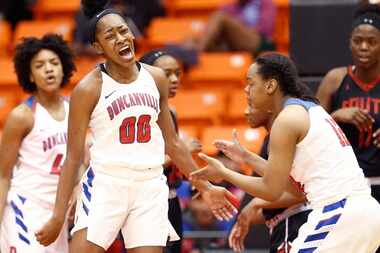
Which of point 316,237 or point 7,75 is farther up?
point 316,237

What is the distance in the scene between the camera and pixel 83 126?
556 centimetres

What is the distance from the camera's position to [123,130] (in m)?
5.56

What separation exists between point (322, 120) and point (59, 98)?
2.06m

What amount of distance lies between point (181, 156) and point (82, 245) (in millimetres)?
859

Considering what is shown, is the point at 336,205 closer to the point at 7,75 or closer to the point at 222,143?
the point at 222,143

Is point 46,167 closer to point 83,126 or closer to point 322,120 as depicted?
point 83,126

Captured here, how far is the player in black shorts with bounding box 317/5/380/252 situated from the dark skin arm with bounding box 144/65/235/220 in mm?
1090

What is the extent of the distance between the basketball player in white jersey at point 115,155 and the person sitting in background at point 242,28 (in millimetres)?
4690

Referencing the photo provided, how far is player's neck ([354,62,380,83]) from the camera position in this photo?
21.6 feet

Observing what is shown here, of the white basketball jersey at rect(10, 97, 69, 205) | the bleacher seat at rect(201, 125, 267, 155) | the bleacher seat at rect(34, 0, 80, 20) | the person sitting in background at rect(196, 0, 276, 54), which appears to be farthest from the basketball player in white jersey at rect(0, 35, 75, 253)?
the bleacher seat at rect(34, 0, 80, 20)

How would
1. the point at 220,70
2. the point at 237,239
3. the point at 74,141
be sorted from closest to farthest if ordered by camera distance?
1. the point at 74,141
2. the point at 237,239
3. the point at 220,70

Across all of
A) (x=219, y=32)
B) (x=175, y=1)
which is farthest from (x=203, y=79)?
(x=175, y=1)

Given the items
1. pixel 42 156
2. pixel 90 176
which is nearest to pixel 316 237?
pixel 90 176

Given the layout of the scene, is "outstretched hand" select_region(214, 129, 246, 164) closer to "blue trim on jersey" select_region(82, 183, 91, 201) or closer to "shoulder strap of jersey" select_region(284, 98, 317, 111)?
"shoulder strap of jersey" select_region(284, 98, 317, 111)
